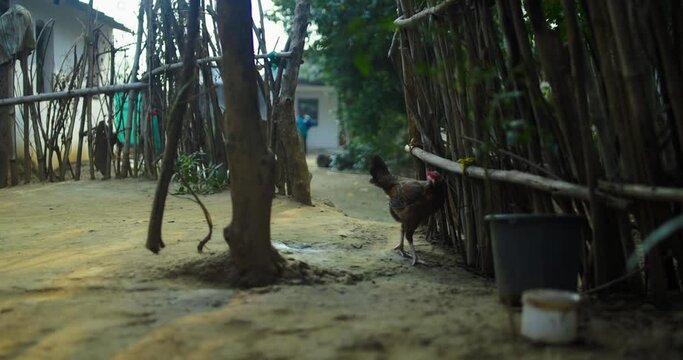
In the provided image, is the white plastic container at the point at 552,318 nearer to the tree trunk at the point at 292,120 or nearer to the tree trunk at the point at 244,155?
the tree trunk at the point at 244,155

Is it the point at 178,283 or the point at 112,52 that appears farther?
the point at 112,52

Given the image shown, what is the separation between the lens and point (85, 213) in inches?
256

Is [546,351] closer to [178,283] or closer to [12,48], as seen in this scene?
[178,283]

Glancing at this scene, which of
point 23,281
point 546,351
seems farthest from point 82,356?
point 546,351

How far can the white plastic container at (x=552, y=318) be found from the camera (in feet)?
7.75

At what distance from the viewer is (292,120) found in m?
7.43

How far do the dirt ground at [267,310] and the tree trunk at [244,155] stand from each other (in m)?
0.18

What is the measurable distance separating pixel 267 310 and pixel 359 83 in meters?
12.6

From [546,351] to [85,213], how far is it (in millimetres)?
5306

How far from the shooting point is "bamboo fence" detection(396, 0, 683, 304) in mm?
2871

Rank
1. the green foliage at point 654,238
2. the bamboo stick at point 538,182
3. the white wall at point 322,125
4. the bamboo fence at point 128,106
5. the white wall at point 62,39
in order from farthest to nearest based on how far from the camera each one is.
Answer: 1. the white wall at point 322,125
2. the white wall at point 62,39
3. the bamboo fence at point 128,106
4. the bamboo stick at point 538,182
5. the green foliage at point 654,238

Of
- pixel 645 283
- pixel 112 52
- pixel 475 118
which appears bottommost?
pixel 645 283

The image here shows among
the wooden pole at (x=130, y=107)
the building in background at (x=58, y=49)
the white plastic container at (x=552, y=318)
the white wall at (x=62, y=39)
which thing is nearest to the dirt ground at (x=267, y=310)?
the white plastic container at (x=552, y=318)

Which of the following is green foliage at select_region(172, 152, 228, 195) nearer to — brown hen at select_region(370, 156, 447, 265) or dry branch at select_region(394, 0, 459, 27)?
brown hen at select_region(370, 156, 447, 265)
